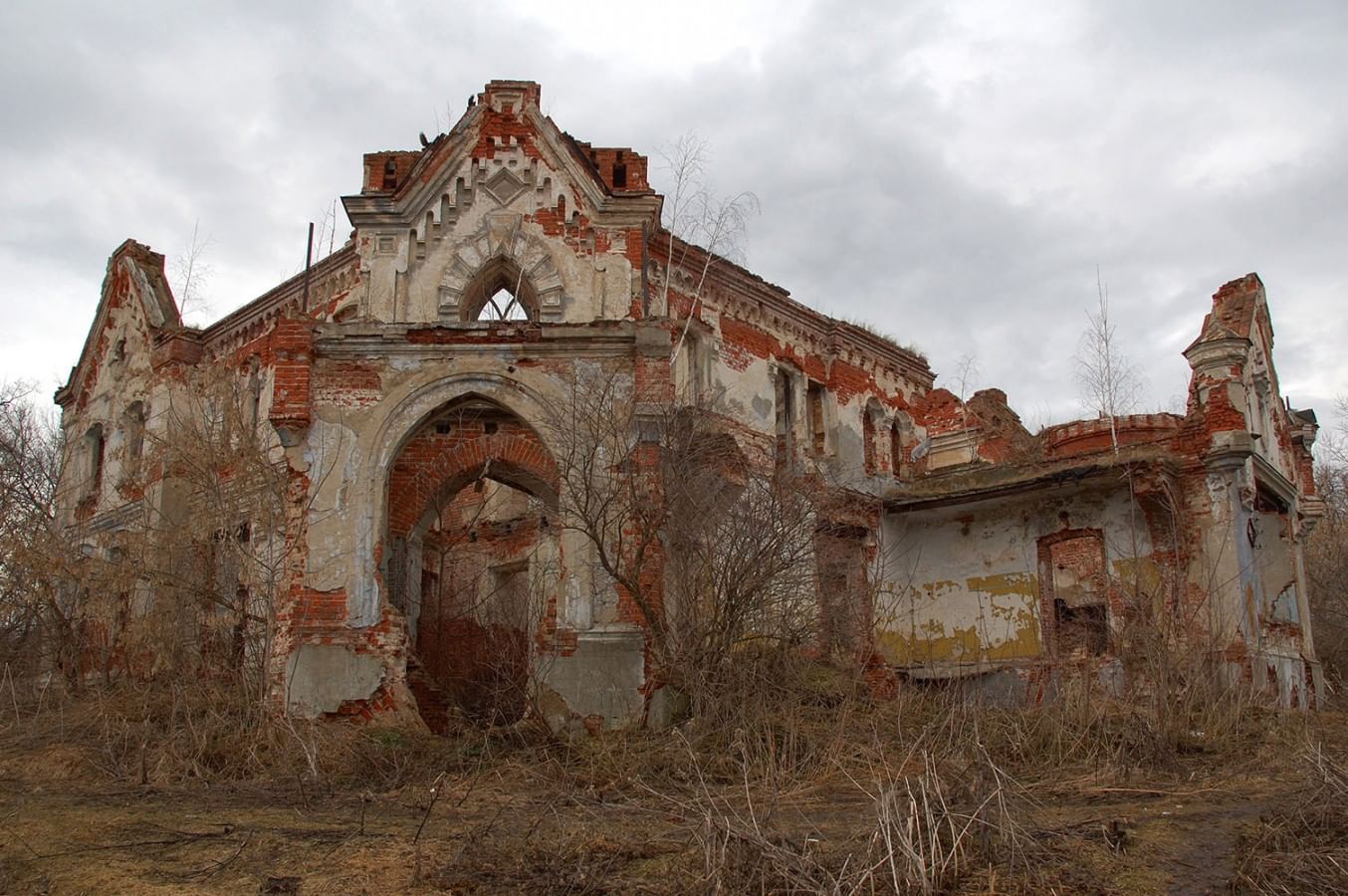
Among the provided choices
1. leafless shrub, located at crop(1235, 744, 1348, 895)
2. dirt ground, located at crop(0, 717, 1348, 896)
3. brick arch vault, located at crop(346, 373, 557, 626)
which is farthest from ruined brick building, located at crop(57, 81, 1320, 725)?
leafless shrub, located at crop(1235, 744, 1348, 895)

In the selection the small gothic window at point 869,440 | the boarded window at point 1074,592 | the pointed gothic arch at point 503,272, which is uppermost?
the pointed gothic arch at point 503,272

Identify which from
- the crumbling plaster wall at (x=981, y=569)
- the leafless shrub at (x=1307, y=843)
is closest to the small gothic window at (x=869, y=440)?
the crumbling plaster wall at (x=981, y=569)

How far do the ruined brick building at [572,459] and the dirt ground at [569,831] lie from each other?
2.17m

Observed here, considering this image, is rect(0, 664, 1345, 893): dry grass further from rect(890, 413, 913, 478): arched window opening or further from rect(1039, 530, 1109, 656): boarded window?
rect(890, 413, 913, 478): arched window opening

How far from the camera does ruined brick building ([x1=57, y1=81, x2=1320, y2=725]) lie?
41.2 ft

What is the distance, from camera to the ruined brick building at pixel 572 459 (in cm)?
1255

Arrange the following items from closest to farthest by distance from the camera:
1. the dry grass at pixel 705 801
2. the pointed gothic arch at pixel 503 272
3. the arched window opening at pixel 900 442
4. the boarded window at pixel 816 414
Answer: the dry grass at pixel 705 801 → the pointed gothic arch at pixel 503 272 → the boarded window at pixel 816 414 → the arched window opening at pixel 900 442

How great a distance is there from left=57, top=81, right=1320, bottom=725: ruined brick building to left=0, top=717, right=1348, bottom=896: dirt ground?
2.17 m

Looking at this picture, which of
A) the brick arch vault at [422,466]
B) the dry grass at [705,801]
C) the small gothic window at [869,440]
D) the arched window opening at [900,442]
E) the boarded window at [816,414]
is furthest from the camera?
the arched window opening at [900,442]

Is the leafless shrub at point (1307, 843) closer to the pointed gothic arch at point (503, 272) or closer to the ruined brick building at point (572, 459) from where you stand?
the ruined brick building at point (572, 459)

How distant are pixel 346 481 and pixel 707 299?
9122 millimetres

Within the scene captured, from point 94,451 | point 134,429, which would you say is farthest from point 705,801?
point 94,451

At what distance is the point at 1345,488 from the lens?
32.4 meters

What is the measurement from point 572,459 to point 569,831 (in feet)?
16.1
